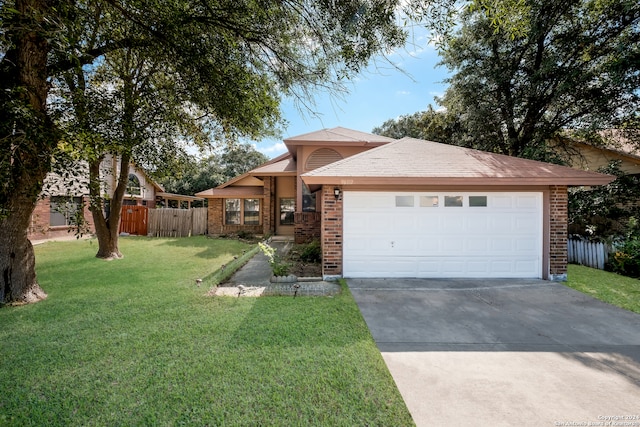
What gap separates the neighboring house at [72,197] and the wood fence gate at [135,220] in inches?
38.6

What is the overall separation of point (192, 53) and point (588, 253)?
1292 cm

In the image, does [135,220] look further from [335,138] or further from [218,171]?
[218,171]

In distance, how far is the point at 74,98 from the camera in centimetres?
456

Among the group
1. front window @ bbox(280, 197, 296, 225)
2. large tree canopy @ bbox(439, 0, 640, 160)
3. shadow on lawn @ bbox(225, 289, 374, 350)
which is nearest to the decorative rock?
shadow on lawn @ bbox(225, 289, 374, 350)

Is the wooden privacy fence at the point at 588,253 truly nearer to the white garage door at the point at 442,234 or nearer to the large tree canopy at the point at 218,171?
the white garage door at the point at 442,234

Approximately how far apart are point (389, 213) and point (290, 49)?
4443mm

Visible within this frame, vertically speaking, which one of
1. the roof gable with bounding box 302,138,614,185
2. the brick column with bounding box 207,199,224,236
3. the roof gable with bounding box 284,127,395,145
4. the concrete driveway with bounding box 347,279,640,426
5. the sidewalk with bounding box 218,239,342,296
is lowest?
the concrete driveway with bounding box 347,279,640,426

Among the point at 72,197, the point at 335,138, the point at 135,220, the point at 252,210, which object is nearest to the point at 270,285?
the point at 72,197

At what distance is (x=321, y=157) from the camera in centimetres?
1216

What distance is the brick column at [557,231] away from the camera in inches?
263

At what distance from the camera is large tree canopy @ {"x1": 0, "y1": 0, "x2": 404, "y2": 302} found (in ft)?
12.9

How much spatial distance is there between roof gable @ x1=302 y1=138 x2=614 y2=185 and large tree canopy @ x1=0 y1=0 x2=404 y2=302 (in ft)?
6.82

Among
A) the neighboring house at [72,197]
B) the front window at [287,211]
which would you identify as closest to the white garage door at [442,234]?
the neighboring house at [72,197]

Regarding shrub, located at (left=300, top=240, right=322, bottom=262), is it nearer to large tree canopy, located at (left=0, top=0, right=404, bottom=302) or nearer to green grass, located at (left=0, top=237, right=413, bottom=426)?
green grass, located at (left=0, top=237, right=413, bottom=426)
